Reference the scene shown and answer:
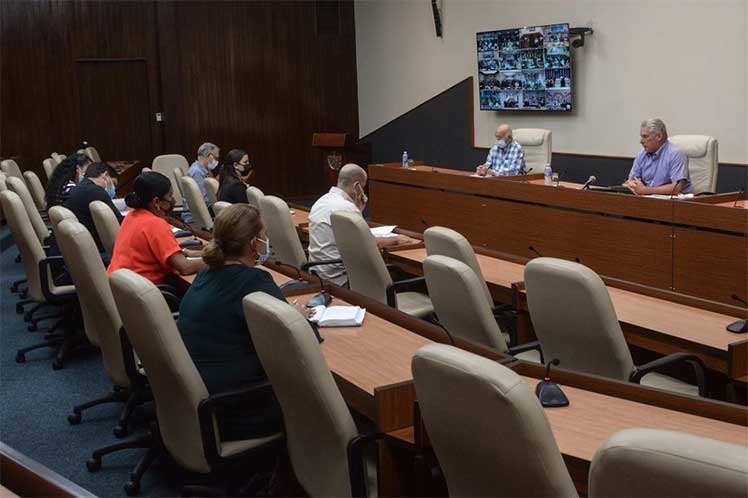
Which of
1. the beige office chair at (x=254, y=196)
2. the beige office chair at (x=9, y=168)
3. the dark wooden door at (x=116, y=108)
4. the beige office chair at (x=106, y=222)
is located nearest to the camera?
the beige office chair at (x=106, y=222)

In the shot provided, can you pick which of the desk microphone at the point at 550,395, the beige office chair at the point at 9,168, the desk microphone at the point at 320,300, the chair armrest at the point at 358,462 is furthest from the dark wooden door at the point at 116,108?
the desk microphone at the point at 550,395

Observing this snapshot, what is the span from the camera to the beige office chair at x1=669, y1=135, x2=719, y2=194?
265 inches

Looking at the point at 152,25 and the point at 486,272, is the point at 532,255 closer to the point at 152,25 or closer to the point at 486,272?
the point at 486,272

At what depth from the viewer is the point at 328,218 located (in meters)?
5.21

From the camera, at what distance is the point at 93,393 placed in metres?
4.84

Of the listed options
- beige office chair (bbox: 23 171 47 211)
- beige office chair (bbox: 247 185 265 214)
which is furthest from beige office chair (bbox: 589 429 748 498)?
beige office chair (bbox: 23 171 47 211)

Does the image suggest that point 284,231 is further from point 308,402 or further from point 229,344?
point 308,402

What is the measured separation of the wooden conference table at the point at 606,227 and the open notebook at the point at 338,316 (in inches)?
112

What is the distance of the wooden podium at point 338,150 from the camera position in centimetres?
1252

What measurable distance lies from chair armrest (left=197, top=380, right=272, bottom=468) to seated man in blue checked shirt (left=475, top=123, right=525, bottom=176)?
587cm

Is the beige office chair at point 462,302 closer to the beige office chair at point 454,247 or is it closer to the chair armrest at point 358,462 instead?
the beige office chair at point 454,247

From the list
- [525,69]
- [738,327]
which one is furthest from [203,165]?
[738,327]

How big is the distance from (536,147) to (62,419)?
18.5ft

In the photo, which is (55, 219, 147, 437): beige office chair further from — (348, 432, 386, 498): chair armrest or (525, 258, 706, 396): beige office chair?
(525, 258, 706, 396): beige office chair
